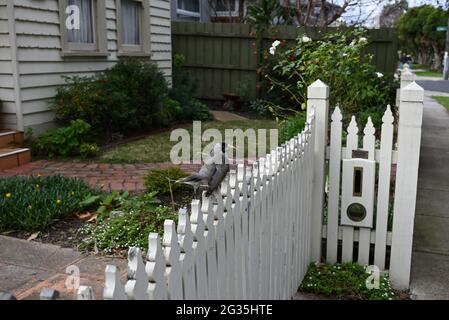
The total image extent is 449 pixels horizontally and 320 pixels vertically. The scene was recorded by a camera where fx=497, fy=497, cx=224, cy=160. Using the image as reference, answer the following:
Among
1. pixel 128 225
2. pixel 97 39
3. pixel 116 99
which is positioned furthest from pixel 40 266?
pixel 97 39

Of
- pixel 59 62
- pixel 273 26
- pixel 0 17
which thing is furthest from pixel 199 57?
pixel 0 17

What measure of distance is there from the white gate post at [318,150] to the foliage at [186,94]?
23.5 feet

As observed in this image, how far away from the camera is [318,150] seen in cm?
352

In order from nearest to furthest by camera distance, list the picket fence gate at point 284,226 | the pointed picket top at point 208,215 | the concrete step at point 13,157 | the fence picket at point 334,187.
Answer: the picket fence gate at point 284,226 < the pointed picket top at point 208,215 < the fence picket at point 334,187 < the concrete step at point 13,157

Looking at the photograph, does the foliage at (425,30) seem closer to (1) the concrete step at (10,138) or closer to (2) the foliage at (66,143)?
(2) the foliage at (66,143)

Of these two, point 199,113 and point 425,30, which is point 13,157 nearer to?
point 199,113

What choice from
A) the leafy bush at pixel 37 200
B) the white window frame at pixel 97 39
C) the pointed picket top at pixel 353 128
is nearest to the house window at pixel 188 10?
the white window frame at pixel 97 39

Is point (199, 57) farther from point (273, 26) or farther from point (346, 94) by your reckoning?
point (346, 94)

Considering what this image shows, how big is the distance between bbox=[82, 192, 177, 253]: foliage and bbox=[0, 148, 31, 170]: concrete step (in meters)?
2.30

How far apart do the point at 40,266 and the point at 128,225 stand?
2.41 feet

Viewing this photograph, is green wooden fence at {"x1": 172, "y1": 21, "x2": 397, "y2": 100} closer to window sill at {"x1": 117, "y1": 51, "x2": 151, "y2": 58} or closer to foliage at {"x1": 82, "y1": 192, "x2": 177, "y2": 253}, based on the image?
window sill at {"x1": 117, "y1": 51, "x2": 151, "y2": 58}

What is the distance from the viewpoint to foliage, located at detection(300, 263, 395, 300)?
3223 mm

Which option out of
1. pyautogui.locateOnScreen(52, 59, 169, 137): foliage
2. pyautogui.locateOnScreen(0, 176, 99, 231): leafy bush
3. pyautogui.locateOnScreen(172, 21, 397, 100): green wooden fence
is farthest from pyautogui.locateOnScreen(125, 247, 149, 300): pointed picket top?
pyautogui.locateOnScreen(172, 21, 397, 100): green wooden fence

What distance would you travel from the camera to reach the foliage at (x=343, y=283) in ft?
10.6
